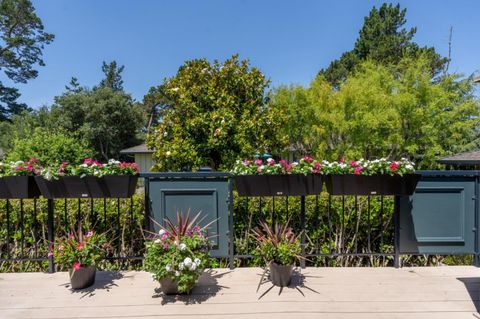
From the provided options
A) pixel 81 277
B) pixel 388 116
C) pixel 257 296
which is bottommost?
pixel 257 296

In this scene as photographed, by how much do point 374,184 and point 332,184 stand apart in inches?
15.2

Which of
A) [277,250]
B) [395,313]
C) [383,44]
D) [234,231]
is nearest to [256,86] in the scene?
[234,231]

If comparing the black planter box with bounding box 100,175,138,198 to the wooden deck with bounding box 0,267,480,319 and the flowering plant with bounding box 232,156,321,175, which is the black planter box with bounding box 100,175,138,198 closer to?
the wooden deck with bounding box 0,267,480,319

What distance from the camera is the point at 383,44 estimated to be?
1514 cm

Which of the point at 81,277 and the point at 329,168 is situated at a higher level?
the point at 329,168

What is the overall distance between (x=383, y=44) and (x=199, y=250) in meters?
16.9

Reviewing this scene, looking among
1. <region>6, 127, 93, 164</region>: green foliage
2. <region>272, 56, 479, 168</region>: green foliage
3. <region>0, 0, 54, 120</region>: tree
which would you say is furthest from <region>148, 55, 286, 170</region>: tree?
<region>0, 0, 54, 120</region>: tree

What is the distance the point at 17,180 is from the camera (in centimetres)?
248

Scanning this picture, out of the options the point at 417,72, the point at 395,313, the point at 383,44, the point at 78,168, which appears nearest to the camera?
the point at 395,313

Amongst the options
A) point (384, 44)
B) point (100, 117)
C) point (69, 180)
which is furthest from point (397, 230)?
point (100, 117)

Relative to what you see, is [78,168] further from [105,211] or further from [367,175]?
[367,175]

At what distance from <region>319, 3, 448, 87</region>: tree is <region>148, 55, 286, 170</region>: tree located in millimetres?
9257

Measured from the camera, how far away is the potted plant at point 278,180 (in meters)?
2.53

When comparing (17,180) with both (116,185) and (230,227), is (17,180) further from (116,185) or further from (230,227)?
(230,227)
